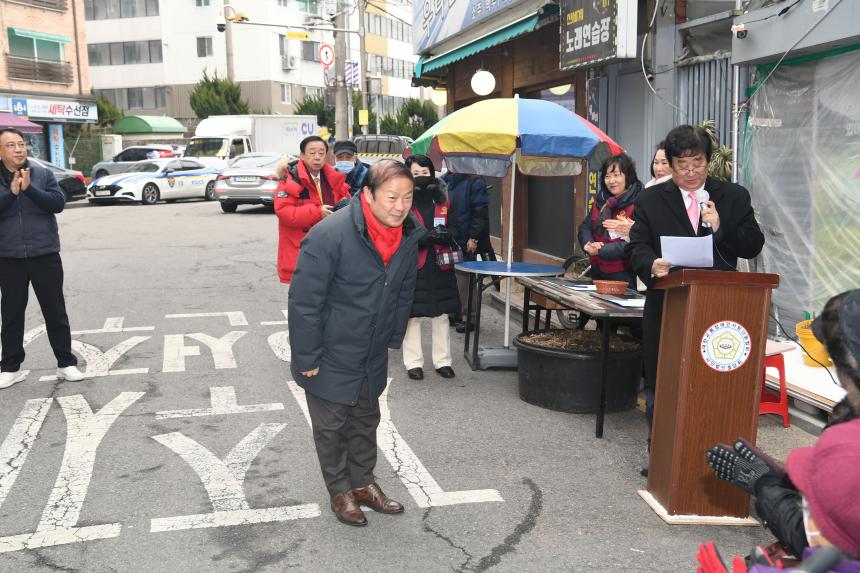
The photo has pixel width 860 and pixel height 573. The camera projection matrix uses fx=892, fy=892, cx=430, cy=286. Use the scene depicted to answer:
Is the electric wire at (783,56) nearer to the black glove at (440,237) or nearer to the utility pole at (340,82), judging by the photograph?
the black glove at (440,237)

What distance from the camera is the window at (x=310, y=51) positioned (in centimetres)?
5634

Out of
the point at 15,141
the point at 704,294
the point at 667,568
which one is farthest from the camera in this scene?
the point at 15,141

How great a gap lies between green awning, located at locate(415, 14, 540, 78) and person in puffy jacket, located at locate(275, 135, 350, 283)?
4407mm

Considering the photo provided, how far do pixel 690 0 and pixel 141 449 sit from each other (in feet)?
21.2

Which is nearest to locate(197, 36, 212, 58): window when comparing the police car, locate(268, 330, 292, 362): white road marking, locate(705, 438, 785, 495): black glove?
the police car

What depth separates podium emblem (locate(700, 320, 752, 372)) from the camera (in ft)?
13.9

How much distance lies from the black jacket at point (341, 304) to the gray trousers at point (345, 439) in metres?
0.09

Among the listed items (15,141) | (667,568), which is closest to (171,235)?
(15,141)

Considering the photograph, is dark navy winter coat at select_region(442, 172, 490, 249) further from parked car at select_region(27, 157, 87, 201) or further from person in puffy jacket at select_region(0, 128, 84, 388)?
parked car at select_region(27, 157, 87, 201)

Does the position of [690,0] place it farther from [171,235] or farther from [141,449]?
[171,235]

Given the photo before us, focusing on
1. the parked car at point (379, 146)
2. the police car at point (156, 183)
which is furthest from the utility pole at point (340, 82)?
the police car at point (156, 183)

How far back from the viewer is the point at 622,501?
15.4ft

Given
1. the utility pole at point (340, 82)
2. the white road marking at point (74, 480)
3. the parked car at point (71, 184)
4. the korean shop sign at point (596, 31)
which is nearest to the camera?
the white road marking at point (74, 480)

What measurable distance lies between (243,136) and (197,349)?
25.2 meters
